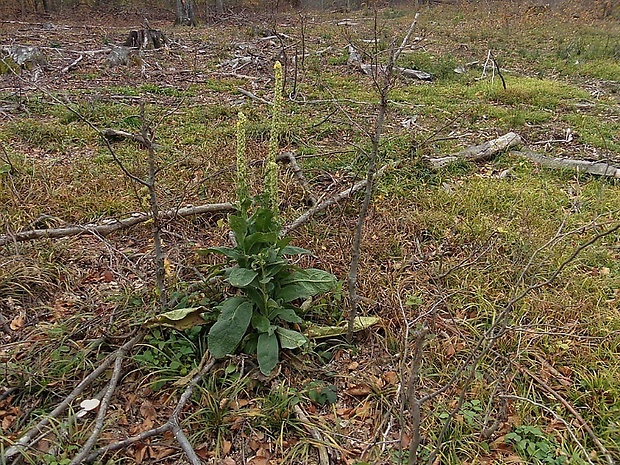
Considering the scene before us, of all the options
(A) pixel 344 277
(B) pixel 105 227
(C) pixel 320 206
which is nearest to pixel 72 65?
(B) pixel 105 227

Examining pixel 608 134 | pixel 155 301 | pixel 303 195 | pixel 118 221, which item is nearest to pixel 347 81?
pixel 608 134

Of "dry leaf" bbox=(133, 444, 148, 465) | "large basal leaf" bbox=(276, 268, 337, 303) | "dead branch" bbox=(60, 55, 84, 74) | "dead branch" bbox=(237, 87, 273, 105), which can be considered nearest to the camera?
"dry leaf" bbox=(133, 444, 148, 465)

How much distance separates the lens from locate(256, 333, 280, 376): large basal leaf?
2154mm

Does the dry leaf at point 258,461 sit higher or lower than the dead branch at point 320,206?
lower

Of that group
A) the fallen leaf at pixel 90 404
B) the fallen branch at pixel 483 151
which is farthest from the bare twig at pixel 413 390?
the fallen branch at pixel 483 151

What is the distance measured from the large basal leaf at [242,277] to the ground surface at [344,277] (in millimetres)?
433

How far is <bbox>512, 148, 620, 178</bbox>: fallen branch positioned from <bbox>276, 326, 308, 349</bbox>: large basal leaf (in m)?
3.53

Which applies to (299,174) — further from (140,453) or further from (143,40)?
(143,40)

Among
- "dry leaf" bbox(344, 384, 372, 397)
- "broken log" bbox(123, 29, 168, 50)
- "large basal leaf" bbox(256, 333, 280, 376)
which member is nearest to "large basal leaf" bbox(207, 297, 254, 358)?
"large basal leaf" bbox(256, 333, 280, 376)

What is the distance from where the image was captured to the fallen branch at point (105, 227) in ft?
9.39

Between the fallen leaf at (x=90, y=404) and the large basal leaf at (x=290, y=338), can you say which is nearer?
the fallen leaf at (x=90, y=404)

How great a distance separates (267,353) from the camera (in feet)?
7.16

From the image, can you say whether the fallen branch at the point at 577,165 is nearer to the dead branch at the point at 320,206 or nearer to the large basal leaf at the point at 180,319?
the dead branch at the point at 320,206

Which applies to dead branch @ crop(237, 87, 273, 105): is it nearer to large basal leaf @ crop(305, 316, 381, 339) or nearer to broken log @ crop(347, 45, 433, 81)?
broken log @ crop(347, 45, 433, 81)
